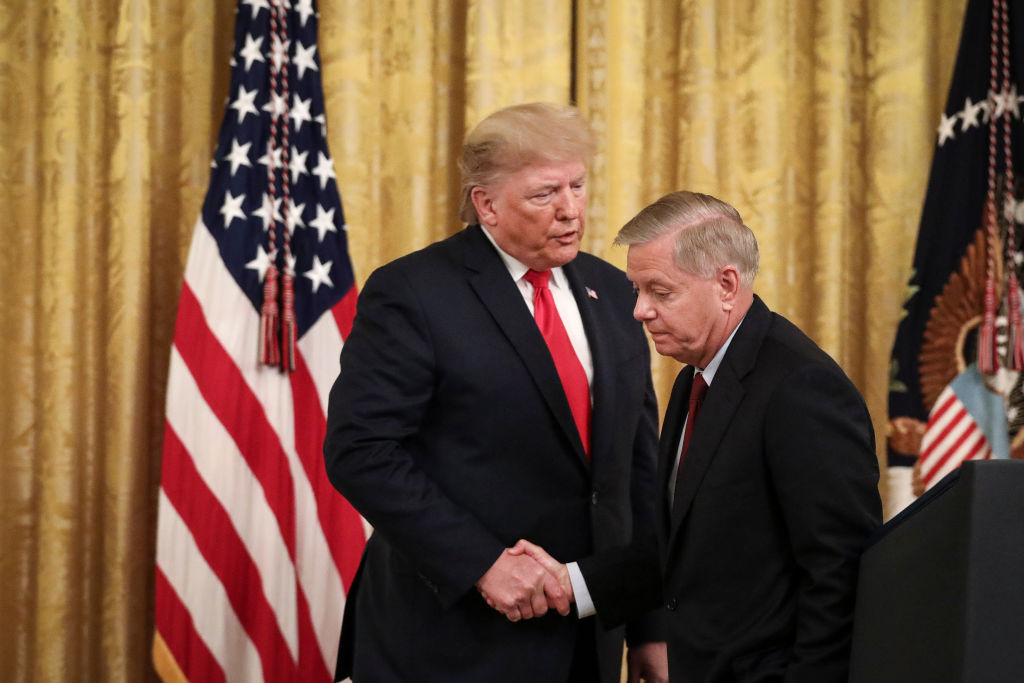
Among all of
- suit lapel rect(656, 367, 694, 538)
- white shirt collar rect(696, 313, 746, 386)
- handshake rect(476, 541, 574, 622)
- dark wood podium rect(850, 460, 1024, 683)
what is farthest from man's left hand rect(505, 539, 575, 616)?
dark wood podium rect(850, 460, 1024, 683)

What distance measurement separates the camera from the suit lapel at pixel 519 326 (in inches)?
88.7

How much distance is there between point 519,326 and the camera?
229 centimetres

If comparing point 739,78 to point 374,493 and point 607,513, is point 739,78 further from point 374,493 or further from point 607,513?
point 374,493

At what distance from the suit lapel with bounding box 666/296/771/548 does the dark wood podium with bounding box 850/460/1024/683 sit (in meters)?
0.46

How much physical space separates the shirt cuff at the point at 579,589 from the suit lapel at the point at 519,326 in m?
0.23

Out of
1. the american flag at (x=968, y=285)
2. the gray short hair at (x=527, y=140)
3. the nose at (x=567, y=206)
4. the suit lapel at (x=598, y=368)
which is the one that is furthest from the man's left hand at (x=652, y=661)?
the american flag at (x=968, y=285)

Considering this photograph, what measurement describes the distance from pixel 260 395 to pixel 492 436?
4.79 ft

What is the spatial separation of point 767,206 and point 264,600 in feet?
7.30

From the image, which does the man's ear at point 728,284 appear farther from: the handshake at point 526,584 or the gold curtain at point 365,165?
the gold curtain at point 365,165

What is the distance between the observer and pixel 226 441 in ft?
11.3

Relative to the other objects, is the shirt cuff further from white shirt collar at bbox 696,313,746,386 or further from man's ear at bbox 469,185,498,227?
man's ear at bbox 469,185,498,227

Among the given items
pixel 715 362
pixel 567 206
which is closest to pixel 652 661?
pixel 715 362

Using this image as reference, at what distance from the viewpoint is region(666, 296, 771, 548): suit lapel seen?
1709 millimetres

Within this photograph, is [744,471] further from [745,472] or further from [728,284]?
[728,284]
